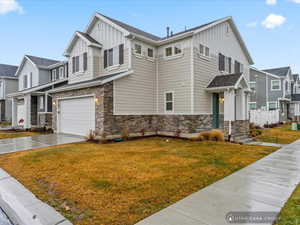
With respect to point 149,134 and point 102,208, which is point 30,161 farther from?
point 149,134

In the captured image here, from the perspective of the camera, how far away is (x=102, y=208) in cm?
302

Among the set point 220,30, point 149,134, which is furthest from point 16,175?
point 220,30

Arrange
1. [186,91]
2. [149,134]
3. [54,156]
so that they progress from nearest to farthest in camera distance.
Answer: [54,156] < [186,91] < [149,134]

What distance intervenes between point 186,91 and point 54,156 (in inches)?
319

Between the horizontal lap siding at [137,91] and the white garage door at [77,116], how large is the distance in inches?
71.9

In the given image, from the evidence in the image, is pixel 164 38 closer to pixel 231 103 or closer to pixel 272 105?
pixel 231 103

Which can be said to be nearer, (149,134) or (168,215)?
(168,215)

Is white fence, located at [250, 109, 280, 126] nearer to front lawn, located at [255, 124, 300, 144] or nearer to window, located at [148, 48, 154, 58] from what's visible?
front lawn, located at [255, 124, 300, 144]

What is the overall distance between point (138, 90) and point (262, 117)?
13990mm

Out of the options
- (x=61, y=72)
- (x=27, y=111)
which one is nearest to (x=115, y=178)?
(x=27, y=111)

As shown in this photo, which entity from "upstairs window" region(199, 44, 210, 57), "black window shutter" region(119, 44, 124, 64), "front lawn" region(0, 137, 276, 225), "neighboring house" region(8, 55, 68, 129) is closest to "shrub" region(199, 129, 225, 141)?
"front lawn" region(0, 137, 276, 225)

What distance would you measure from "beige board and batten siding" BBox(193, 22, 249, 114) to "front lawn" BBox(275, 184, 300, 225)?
25.7 ft

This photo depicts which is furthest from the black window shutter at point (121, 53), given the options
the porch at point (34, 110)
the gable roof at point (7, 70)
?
the gable roof at point (7, 70)

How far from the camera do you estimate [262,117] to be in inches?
702
